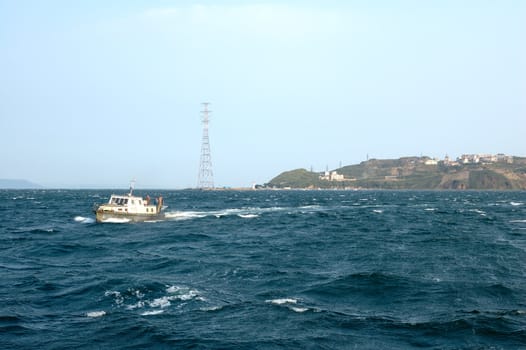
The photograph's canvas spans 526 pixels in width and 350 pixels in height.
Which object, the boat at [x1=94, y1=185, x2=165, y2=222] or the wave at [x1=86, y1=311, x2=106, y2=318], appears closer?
the wave at [x1=86, y1=311, x2=106, y2=318]

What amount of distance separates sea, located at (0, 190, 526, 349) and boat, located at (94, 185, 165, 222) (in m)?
22.5

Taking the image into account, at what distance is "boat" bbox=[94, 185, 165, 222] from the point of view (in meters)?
89.1

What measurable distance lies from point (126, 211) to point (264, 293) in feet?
204

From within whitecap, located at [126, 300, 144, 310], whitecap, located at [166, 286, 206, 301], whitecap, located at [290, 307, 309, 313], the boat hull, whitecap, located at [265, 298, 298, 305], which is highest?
the boat hull

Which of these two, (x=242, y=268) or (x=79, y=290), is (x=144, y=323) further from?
(x=242, y=268)

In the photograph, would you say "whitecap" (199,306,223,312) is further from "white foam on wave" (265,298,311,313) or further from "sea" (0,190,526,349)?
"white foam on wave" (265,298,311,313)

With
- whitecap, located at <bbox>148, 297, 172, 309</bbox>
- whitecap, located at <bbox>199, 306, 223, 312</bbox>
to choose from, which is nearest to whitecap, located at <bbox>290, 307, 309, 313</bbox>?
whitecap, located at <bbox>199, 306, 223, 312</bbox>

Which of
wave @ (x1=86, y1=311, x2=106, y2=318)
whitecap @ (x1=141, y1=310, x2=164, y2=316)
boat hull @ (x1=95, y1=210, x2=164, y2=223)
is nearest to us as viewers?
wave @ (x1=86, y1=311, x2=106, y2=318)

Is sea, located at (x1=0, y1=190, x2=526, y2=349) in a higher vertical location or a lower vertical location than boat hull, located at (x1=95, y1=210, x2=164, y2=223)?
lower

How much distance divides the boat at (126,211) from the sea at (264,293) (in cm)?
2255

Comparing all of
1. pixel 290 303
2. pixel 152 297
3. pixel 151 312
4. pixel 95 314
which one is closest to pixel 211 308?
pixel 151 312

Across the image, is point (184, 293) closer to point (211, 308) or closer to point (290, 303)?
point (211, 308)

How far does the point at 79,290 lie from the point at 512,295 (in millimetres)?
29340

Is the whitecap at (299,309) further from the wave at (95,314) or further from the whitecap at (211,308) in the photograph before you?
the wave at (95,314)
